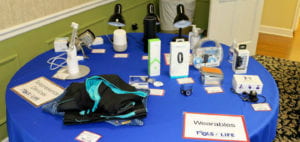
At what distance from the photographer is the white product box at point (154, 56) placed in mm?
1803

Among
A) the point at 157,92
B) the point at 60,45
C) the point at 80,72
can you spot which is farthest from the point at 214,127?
the point at 60,45

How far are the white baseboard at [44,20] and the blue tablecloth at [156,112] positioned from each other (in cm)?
37

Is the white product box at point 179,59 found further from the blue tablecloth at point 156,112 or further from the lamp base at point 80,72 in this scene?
the lamp base at point 80,72

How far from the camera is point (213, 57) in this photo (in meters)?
1.98

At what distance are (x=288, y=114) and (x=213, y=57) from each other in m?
1.31

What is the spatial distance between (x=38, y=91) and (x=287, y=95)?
249 cm

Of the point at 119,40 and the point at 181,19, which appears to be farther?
the point at 119,40

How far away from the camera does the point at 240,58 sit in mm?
1879

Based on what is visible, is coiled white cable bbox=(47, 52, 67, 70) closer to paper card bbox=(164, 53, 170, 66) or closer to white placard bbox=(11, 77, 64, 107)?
white placard bbox=(11, 77, 64, 107)

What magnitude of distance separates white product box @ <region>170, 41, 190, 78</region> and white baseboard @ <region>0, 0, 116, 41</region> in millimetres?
1246

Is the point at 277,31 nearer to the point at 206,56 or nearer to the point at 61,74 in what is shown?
the point at 206,56

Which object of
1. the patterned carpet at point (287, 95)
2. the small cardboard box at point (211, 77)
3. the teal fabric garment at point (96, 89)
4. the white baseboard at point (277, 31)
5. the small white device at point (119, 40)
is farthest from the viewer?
the white baseboard at point (277, 31)

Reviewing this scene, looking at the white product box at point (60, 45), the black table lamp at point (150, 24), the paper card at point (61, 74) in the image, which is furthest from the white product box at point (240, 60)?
the white product box at point (60, 45)

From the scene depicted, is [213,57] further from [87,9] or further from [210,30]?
[210,30]
